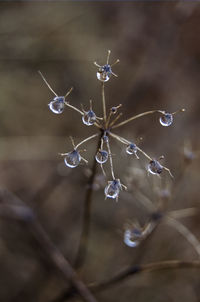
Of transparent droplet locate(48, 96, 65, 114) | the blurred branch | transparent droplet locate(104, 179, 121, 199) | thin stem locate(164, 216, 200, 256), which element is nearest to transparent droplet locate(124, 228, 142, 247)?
thin stem locate(164, 216, 200, 256)

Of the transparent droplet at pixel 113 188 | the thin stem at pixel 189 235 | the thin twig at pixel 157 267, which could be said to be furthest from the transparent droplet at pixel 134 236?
the transparent droplet at pixel 113 188

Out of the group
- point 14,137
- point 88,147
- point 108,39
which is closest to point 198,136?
point 88,147

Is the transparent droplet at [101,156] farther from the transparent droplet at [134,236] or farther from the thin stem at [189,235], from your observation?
the thin stem at [189,235]

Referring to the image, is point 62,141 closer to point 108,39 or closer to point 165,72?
point 165,72

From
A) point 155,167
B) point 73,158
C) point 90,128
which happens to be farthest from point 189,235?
point 90,128

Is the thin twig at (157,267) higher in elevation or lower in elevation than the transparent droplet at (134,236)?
lower

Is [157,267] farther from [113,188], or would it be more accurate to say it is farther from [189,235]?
[113,188]

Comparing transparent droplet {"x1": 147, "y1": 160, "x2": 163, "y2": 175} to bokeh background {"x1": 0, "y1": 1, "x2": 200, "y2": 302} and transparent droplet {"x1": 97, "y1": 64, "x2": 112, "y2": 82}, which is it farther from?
bokeh background {"x1": 0, "y1": 1, "x2": 200, "y2": 302}

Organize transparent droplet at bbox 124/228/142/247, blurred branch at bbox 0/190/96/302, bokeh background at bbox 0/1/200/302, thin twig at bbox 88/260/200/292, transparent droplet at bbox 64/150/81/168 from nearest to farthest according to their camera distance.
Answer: transparent droplet at bbox 64/150/81/168 → thin twig at bbox 88/260/200/292 → transparent droplet at bbox 124/228/142/247 → blurred branch at bbox 0/190/96/302 → bokeh background at bbox 0/1/200/302
